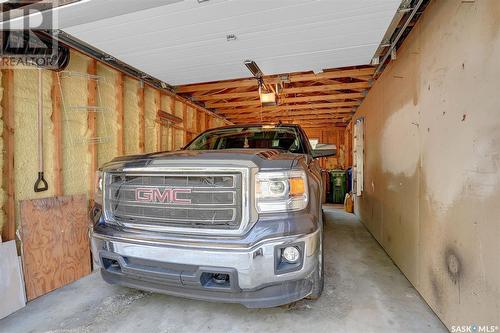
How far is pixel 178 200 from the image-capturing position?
5.88 ft

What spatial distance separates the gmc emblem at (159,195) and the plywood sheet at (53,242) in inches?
52.5

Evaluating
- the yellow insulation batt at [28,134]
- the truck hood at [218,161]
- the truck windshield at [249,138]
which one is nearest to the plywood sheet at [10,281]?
the yellow insulation batt at [28,134]

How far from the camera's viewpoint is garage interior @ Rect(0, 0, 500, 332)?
1.67 m

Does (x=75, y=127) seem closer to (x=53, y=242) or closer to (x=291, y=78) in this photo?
(x=53, y=242)

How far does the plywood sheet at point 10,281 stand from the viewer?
2.08 meters

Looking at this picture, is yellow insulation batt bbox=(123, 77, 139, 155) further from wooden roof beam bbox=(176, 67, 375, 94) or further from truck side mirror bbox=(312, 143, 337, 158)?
truck side mirror bbox=(312, 143, 337, 158)

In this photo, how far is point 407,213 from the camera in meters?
2.69

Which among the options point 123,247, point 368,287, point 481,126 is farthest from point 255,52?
point 368,287

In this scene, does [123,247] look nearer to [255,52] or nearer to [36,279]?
[36,279]

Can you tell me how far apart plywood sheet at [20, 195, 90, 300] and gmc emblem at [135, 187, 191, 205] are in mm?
1334

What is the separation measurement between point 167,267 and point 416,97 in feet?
8.71

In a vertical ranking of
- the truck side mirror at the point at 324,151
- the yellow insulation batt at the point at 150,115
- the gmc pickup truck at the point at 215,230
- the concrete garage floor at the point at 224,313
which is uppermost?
the yellow insulation batt at the point at 150,115

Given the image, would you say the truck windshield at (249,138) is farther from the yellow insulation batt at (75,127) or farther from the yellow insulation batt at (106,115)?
the yellow insulation batt at (75,127)

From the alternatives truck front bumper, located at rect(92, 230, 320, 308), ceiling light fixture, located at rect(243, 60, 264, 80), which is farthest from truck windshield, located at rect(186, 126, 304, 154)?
truck front bumper, located at rect(92, 230, 320, 308)
